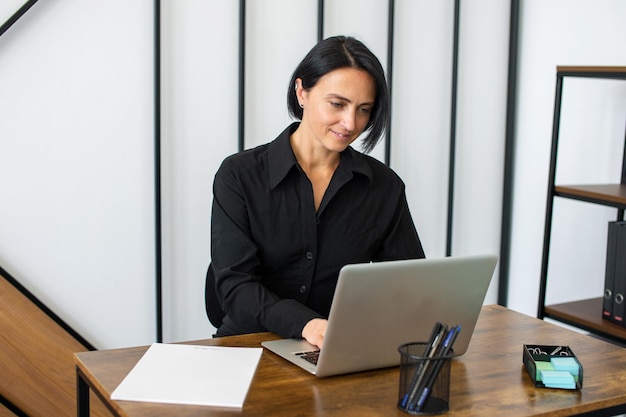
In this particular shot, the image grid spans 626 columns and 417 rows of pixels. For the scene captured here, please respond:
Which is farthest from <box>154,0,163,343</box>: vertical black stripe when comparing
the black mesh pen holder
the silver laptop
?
the black mesh pen holder

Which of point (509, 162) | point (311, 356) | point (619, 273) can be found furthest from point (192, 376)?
point (509, 162)

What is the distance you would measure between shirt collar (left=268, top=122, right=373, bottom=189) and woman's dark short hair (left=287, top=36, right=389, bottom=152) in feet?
0.25

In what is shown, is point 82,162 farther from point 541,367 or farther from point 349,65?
point 541,367

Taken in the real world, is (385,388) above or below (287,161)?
below

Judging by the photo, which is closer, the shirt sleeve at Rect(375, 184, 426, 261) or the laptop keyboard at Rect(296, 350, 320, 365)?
the laptop keyboard at Rect(296, 350, 320, 365)

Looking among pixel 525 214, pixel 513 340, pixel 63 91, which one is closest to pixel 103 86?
pixel 63 91

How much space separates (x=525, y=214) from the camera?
10.2 feet

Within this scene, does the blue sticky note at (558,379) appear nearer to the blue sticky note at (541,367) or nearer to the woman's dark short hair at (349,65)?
the blue sticky note at (541,367)

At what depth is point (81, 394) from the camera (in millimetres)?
1541

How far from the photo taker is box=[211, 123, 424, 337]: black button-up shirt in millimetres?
1866

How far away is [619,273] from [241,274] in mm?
1263

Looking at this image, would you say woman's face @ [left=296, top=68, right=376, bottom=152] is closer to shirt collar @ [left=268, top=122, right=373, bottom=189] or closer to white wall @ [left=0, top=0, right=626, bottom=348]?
shirt collar @ [left=268, top=122, right=373, bottom=189]

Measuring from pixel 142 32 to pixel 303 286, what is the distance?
0.96 meters

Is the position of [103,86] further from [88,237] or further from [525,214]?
[525,214]
